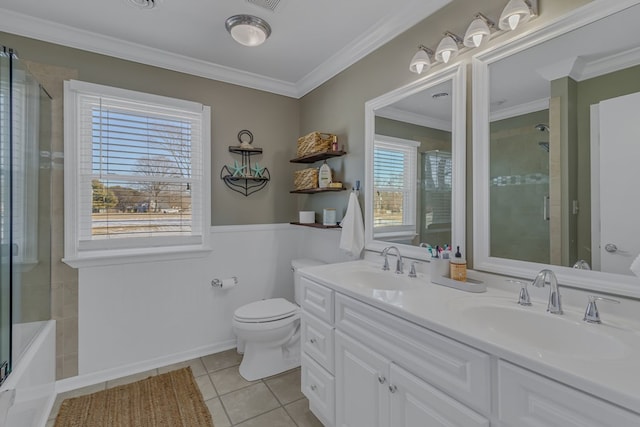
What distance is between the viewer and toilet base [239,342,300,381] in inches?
86.7

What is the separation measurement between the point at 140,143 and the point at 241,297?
1.51 meters

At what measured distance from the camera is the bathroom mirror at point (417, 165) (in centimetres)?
157

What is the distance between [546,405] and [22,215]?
96.0 inches

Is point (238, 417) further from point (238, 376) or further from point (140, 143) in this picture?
point (140, 143)

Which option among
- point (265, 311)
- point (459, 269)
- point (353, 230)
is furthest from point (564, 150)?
point (265, 311)

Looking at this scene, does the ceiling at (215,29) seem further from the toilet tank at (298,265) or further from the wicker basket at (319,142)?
the toilet tank at (298,265)

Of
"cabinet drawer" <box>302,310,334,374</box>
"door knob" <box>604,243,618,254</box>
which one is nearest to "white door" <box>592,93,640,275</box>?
"door knob" <box>604,243,618,254</box>

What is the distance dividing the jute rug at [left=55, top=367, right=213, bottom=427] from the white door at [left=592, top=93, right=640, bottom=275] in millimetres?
2079

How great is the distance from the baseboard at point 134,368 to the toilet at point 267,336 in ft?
1.24

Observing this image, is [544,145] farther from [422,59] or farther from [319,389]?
[319,389]

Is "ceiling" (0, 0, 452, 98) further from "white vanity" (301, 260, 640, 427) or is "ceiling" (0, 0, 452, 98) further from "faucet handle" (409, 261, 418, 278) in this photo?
"white vanity" (301, 260, 640, 427)

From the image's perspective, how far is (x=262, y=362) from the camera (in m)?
2.23

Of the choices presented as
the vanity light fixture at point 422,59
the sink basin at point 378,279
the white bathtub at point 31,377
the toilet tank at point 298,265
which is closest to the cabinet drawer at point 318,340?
the sink basin at point 378,279

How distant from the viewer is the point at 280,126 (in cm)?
291
